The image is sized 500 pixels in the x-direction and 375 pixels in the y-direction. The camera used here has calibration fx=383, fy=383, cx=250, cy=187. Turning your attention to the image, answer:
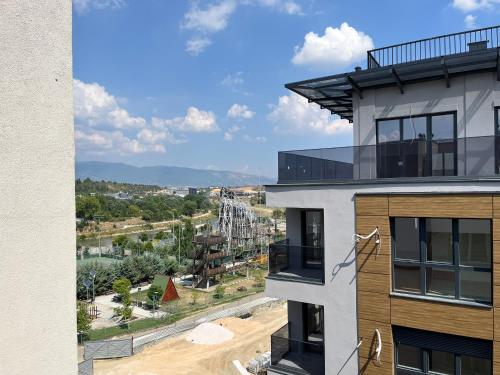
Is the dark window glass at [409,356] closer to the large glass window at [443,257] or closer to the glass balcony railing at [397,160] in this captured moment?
the large glass window at [443,257]

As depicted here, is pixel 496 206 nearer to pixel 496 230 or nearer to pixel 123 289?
pixel 496 230

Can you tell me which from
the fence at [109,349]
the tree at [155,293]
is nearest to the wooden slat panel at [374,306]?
the fence at [109,349]

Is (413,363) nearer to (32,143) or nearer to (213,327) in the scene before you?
(32,143)

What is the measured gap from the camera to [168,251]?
64.5 metres

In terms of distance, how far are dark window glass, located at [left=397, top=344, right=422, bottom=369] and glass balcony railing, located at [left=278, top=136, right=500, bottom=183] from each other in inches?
193

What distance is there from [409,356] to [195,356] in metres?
19.1

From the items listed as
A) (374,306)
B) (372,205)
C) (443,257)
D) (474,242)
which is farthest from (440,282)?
(372,205)

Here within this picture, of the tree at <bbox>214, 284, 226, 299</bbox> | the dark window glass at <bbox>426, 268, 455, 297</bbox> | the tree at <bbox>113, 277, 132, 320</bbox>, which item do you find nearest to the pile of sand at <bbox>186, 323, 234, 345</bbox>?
the tree at <bbox>113, 277, 132, 320</bbox>

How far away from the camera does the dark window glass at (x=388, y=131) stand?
1345cm

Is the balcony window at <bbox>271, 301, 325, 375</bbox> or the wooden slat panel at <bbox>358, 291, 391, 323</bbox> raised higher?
the wooden slat panel at <bbox>358, 291, 391, 323</bbox>

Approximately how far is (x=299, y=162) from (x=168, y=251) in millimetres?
54920

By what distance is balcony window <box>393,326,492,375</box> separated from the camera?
9883mm

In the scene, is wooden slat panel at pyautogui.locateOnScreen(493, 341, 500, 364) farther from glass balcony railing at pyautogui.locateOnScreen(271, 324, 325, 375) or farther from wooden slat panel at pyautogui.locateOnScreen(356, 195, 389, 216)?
glass balcony railing at pyautogui.locateOnScreen(271, 324, 325, 375)

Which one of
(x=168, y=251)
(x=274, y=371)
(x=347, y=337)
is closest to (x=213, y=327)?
(x=274, y=371)
